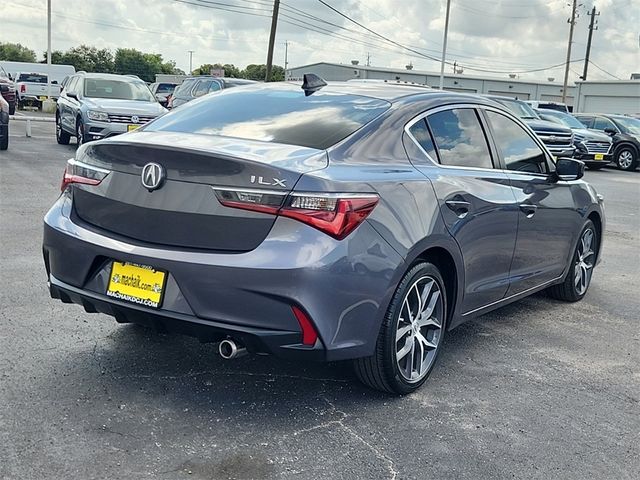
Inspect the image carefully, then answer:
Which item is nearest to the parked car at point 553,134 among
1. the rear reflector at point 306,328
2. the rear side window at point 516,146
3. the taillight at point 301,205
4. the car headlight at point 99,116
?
the car headlight at point 99,116

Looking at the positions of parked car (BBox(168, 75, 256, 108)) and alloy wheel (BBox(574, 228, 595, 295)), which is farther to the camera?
parked car (BBox(168, 75, 256, 108))

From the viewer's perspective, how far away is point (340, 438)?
3.42 m

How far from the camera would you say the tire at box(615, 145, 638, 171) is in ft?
75.2

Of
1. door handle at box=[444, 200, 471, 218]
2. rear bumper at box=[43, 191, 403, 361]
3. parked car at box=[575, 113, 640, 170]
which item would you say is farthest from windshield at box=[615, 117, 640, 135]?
rear bumper at box=[43, 191, 403, 361]

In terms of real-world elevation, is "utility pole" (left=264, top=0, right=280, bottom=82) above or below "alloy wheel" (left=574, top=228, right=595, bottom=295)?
above

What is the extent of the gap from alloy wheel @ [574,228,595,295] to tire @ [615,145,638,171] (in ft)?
59.9

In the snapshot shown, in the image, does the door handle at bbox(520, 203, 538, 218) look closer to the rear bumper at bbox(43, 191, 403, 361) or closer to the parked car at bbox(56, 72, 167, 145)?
the rear bumper at bbox(43, 191, 403, 361)

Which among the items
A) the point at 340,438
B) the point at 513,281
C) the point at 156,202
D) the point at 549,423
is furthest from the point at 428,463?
the point at 513,281

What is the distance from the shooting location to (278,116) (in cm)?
413

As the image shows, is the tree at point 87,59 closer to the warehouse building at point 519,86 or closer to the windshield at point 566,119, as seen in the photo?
the warehouse building at point 519,86

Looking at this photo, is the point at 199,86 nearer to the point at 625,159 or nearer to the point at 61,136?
the point at 61,136

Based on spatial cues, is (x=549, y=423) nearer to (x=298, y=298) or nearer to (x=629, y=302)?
(x=298, y=298)

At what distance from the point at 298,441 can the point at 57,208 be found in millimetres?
1847

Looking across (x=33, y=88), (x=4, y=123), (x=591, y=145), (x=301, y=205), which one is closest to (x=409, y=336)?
(x=301, y=205)
